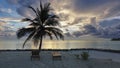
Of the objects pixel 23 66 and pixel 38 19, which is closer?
pixel 23 66

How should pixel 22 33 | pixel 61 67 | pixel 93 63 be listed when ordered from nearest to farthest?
pixel 61 67 < pixel 93 63 < pixel 22 33

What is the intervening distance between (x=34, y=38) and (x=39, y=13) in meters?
2.64

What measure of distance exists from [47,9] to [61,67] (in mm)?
9578

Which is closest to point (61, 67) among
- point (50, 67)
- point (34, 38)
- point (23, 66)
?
point (50, 67)

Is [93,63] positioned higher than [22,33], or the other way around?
[22,33]

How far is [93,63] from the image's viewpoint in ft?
60.7

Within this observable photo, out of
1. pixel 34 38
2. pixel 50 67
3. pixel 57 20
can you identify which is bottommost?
pixel 50 67

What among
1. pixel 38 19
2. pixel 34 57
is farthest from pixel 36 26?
pixel 34 57

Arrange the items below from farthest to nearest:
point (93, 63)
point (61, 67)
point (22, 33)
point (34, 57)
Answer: point (22, 33)
point (34, 57)
point (93, 63)
point (61, 67)

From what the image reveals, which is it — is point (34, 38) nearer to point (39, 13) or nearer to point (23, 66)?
point (39, 13)

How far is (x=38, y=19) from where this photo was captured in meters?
24.9

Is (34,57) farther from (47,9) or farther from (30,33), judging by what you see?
(47,9)

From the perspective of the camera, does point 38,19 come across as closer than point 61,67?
No

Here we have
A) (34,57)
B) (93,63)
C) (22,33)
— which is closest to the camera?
(93,63)
